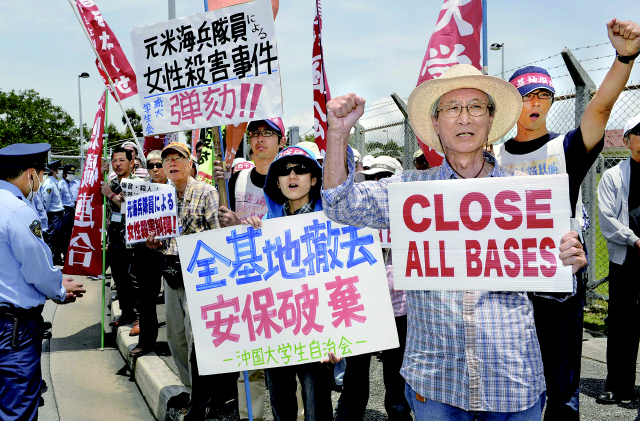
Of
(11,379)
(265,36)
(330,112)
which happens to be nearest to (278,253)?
(330,112)

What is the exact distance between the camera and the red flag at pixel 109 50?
5.38 meters

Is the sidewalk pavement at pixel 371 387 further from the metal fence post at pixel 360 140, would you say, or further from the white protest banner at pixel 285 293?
the metal fence post at pixel 360 140

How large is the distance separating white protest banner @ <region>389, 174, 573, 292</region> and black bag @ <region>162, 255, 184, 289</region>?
2563mm

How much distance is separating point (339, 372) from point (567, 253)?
3135 millimetres

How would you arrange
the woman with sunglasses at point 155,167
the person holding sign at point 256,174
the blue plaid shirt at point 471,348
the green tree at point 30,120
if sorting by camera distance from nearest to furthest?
1. the blue plaid shirt at point 471,348
2. the person holding sign at point 256,174
3. the woman with sunglasses at point 155,167
4. the green tree at point 30,120

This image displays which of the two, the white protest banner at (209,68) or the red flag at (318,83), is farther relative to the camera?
the red flag at (318,83)

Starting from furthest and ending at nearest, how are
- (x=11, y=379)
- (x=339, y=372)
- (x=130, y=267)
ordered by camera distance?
1. (x=130, y=267)
2. (x=339, y=372)
3. (x=11, y=379)

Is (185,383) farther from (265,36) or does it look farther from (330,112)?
(330,112)

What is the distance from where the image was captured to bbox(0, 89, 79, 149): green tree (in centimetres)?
4166

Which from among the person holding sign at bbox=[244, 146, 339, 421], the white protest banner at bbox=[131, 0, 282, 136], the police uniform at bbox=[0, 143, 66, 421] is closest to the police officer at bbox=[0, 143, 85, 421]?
the police uniform at bbox=[0, 143, 66, 421]

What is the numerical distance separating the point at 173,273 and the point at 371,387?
1908 millimetres

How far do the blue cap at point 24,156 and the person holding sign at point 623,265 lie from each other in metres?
4.06

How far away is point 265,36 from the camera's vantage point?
121 inches

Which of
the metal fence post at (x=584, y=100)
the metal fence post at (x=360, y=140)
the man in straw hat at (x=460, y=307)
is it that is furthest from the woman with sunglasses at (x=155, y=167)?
the metal fence post at (x=584, y=100)
